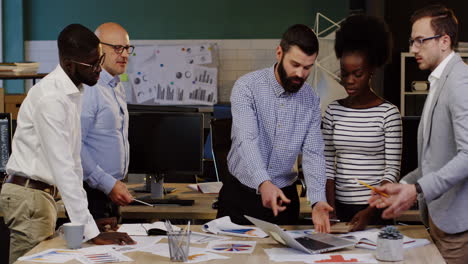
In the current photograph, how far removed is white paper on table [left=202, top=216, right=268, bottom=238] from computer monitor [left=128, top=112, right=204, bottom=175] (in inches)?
44.2

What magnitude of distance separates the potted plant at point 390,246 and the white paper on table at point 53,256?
108 centimetres

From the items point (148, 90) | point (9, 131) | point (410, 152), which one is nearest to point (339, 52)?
point (410, 152)

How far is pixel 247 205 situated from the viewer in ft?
10.6

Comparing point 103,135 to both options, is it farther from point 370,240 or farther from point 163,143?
point 370,240

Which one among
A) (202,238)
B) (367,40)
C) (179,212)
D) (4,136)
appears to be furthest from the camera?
(4,136)

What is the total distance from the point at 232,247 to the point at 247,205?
48 cm

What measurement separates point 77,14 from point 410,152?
6115 mm

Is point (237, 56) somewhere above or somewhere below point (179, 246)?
above

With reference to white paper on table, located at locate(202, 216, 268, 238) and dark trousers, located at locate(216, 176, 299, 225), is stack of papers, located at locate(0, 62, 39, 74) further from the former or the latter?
white paper on table, located at locate(202, 216, 268, 238)

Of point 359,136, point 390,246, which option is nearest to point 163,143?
point 359,136

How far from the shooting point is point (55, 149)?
2674 millimetres

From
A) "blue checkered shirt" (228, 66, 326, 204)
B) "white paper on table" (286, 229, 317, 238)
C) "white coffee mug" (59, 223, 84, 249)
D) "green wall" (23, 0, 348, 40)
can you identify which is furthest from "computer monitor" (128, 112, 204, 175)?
"green wall" (23, 0, 348, 40)

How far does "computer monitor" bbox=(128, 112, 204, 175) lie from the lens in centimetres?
418

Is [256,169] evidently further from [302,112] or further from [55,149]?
[55,149]
